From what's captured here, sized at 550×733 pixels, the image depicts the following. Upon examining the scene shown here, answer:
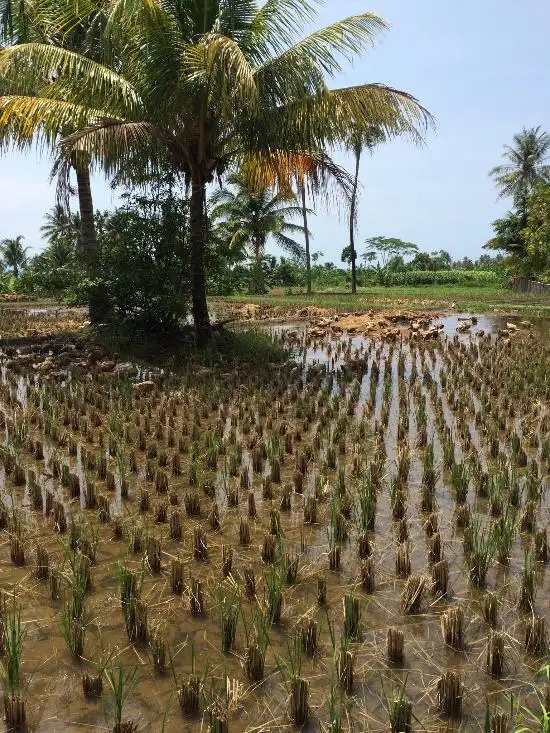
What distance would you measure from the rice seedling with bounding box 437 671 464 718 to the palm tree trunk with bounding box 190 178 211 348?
27.2 feet

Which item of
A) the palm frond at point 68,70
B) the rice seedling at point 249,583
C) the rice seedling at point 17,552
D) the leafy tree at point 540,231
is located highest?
the palm frond at point 68,70

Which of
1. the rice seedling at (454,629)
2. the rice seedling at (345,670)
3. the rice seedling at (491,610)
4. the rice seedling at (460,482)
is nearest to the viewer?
the rice seedling at (345,670)

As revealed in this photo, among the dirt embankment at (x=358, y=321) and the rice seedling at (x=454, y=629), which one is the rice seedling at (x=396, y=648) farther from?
the dirt embankment at (x=358, y=321)

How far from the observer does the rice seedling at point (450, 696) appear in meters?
2.12

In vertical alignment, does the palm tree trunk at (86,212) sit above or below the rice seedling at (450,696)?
above

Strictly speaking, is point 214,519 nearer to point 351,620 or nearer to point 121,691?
point 351,620

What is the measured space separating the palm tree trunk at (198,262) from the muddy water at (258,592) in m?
4.05

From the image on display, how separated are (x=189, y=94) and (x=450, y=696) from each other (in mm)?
8246

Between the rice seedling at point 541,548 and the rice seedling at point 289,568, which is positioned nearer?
the rice seedling at point 289,568

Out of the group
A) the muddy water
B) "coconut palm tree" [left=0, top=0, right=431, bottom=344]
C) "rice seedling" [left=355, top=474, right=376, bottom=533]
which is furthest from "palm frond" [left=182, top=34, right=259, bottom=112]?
"rice seedling" [left=355, top=474, right=376, bottom=533]

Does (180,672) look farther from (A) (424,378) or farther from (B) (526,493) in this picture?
(A) (424,378)

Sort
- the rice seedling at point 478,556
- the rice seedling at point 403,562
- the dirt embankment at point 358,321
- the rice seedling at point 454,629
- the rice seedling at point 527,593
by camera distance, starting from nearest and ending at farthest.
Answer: the rice seedling at point 454,629 < the rice seedling at point 527,593 < the rice seedling at point 478,556 < the rice seedling at point 403,562 < the dirt embankment at point 358,321

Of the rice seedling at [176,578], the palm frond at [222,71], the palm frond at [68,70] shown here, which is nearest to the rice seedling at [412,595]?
the rice seedling at [176,578]

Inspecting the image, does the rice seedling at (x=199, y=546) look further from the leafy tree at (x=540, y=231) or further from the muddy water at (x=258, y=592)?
the leafy tree at (x=540, y=231)
